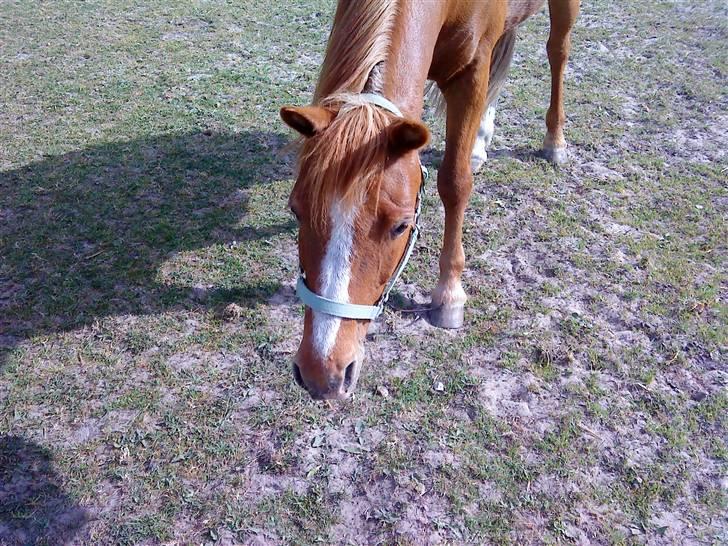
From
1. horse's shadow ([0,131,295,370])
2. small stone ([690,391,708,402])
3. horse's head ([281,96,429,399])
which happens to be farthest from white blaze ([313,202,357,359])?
small stone ([690,391,708,402])

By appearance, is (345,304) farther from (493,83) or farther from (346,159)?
(493,83)

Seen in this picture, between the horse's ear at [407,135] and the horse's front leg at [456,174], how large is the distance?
3.94 ft

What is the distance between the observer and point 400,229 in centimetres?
202

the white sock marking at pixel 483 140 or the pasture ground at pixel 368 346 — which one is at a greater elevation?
the white sock marking at pixel 483 140

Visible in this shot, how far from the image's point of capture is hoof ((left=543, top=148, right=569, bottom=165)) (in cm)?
454

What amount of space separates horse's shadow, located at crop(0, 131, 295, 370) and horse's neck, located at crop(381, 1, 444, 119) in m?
1.64

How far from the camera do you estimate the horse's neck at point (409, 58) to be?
7.09 feet

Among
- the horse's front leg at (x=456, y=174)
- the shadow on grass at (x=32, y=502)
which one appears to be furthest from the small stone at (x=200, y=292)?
the horse's front leg at (x=456, y=174)

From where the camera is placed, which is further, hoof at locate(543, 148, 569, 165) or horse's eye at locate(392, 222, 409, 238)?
hoof at locate(543, 148, 569, 165)

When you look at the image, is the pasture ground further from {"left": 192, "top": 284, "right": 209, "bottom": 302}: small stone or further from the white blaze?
the white blaze

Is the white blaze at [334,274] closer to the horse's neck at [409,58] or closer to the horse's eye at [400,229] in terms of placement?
the horse's eye at [400,229]

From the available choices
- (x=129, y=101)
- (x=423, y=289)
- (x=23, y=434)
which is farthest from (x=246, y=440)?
(x=129, y=101)

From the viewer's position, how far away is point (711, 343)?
10.3 feet

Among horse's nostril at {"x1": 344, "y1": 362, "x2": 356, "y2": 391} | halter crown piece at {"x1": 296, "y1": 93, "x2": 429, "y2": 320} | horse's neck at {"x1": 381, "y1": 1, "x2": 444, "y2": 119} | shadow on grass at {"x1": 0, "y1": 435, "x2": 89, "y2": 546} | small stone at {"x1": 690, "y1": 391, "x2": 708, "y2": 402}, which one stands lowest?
shadow on grass at {"x1": 0, "y1": 435, "x2": 89, "y2": 546}
